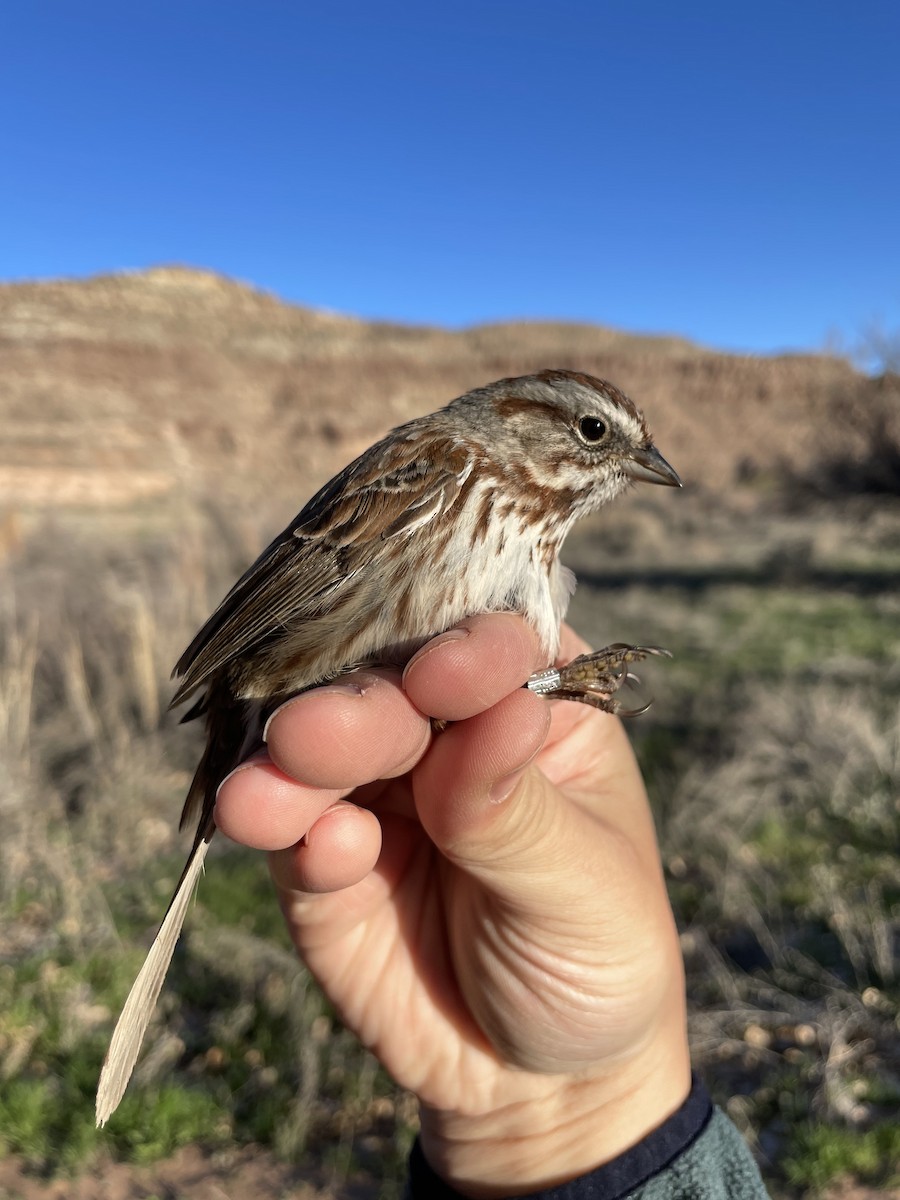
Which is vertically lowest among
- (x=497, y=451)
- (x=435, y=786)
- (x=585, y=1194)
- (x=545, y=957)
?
(x=585, y=1194)

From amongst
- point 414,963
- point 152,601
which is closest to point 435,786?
point 414,963

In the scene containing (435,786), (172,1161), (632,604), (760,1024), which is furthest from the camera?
(632,604)

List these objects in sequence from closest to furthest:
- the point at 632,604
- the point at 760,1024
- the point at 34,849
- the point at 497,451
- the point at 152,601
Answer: the point at 497,451 < the point at 760,1024 < the point at 34,849 < the point at 152,601 < the point at 632,604

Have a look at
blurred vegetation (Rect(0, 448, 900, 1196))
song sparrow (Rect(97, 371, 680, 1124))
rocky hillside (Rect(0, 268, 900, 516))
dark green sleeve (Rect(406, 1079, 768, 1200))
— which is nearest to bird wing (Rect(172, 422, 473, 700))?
song sparrow (Rect(97, 371, 680, 1124))

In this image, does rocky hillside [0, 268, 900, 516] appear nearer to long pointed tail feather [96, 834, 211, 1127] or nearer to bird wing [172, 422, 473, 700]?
bird wing [172, 422, 473, 700]

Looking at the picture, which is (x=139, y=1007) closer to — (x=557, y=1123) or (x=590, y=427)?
(x=557, y=1123)

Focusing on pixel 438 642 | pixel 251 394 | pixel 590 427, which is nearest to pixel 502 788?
pixel 438 642

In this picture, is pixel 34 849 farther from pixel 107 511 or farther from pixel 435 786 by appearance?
pixel 107 511

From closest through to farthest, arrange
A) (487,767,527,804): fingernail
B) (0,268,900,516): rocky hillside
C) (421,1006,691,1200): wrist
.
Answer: (487,767,527,804): fingernail → (421,1006,691,1200): wrist → (0,268,900,516): rocky hillside
